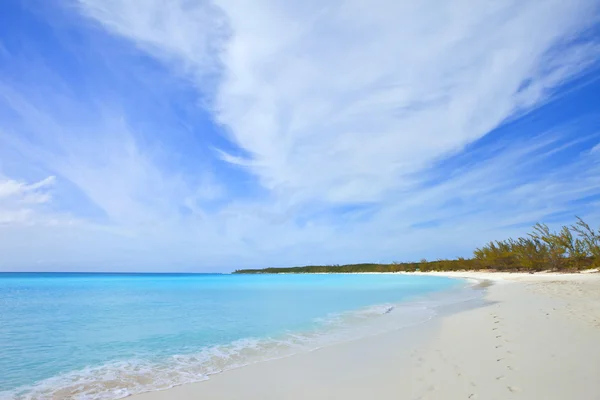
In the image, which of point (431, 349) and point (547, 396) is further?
point (431, 349)

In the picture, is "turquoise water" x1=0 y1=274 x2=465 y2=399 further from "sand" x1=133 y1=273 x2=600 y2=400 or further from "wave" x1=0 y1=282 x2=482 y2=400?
"sand" x1=133 y1=273 x2=600 y2=400

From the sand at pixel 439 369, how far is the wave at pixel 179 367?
1.38 ft

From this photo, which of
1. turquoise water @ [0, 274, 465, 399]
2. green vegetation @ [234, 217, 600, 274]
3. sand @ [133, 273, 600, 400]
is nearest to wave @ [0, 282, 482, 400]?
turquoise water @ [0, 274, 465, 399]

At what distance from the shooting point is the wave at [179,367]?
4969 mm

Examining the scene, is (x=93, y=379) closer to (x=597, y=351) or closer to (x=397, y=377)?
(x=397, y=377)

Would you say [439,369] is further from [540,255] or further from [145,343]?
[540,255]

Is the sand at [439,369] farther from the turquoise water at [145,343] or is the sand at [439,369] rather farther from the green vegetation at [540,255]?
the green vegetation at [540,255]

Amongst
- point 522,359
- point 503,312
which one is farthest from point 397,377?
point 503,312

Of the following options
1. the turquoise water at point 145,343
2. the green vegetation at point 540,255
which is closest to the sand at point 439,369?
the turquoise water at point 145,343

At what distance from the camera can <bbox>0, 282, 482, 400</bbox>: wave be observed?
196 inches

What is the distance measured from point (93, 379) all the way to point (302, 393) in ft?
11.6

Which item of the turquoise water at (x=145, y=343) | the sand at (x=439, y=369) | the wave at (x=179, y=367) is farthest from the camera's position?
the turquoise water at (x=145, y=343)

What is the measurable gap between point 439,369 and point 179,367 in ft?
14.0

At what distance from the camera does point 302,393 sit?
14.5 feet
